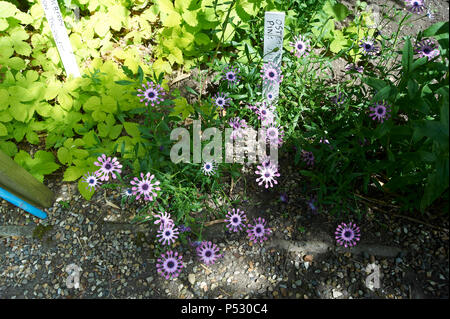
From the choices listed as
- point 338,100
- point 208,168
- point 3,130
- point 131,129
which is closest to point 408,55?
point 338,100

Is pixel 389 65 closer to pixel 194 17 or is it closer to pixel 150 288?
pixel 194 17

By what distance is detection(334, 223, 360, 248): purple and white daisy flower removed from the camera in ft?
6.15

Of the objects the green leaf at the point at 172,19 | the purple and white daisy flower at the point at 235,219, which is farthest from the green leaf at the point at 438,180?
the green leaf at the point at 172,19

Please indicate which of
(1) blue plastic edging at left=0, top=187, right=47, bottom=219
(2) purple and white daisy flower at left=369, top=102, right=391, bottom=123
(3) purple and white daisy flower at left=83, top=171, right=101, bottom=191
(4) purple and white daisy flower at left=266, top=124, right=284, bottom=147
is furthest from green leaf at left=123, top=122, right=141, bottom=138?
(2) purple and white daisy flower at left=369, top=102, right=391, bottom=123

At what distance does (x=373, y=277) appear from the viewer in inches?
A: 72.5

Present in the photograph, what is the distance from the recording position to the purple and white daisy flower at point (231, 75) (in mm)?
2174

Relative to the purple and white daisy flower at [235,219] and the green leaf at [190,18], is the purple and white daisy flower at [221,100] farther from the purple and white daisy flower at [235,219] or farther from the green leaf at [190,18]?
the purple and white daisy flower at [235,219]

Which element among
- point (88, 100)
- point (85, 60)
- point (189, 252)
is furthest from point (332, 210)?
point (85, 60)

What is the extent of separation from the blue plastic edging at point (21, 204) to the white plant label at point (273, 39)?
1522 millimetres

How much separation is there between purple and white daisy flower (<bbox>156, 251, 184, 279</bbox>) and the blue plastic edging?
0.78 m

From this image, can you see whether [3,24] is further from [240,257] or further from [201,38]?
[240,257]

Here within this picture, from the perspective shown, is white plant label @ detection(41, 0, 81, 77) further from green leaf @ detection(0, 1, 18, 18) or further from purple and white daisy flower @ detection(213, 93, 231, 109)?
purple and white daisy flower @ detection(213, 93, 231, 109)
